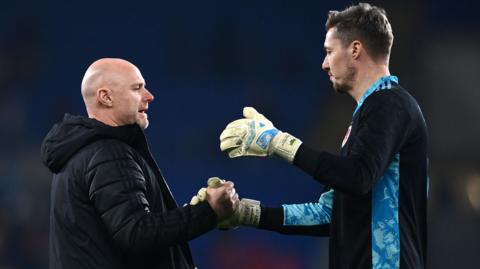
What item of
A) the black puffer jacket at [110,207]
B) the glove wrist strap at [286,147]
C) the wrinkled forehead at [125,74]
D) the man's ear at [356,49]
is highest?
the man's ear at [356,49]

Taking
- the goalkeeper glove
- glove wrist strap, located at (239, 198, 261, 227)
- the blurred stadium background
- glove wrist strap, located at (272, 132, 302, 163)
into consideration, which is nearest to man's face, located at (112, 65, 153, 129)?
the goalkeeper glove

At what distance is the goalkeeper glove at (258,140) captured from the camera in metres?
2.16

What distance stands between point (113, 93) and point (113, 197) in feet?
1.31

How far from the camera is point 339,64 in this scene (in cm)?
241

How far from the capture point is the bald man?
196 cm

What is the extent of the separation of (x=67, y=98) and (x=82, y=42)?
451 mm

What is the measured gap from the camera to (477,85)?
5793mm

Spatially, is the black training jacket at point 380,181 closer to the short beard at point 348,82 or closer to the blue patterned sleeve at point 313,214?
the short beard at point 348,82

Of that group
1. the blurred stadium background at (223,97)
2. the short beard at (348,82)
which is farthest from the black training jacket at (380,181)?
the blurred stadium background at (223,97)

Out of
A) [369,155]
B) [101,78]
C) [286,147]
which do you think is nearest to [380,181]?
[369,155]

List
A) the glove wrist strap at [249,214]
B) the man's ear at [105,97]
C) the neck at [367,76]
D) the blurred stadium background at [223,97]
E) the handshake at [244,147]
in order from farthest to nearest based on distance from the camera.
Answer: the blurred stadium background at [223,97] → the glove wrist strap at [249,214] → the neck at [367,76] → the man's ear at [105,97] → the handshake at [244,147]

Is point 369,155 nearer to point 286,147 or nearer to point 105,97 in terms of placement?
point 286,147

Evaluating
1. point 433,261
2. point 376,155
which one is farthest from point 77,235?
point 433,261

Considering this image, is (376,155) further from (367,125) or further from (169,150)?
(169,150)
